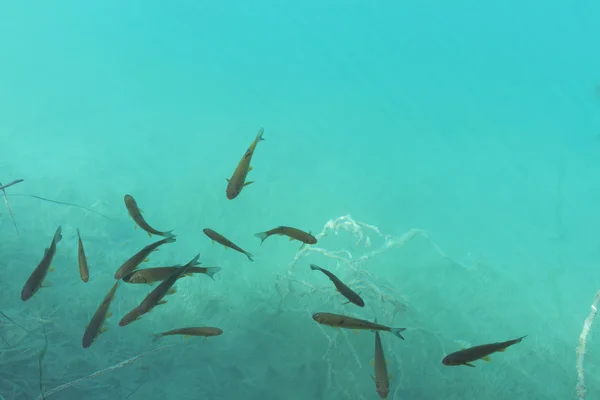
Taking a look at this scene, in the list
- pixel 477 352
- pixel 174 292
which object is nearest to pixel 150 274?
pixel 174 292

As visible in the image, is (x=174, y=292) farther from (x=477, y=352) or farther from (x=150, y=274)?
(x=477, y=352)

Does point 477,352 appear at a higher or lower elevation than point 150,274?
higher

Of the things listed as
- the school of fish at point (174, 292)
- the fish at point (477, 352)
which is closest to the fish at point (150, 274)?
the school of fish at point (174, 292)

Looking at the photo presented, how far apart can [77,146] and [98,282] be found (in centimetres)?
957

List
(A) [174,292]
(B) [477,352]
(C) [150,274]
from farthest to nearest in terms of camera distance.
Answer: (A) [174,292] → (C) [150,274] → (B) [477,352]

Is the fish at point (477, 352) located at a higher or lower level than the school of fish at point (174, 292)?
higher

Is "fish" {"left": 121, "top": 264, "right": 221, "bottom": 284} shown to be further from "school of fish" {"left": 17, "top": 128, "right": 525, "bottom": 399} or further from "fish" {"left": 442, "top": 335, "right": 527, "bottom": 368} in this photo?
"fish" {"left": 442, "top": 335, "right": 527, "bottom": 368}

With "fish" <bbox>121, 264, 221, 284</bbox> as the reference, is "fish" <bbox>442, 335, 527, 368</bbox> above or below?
above

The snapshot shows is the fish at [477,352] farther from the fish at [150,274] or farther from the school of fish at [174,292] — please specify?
the fish at [150,274]

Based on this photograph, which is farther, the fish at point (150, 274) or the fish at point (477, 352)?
the fish at point (150, 274)

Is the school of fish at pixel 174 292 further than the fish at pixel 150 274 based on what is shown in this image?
No

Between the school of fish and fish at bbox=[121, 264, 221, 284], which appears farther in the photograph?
fish at bbox=[121, 264, 221, 284]

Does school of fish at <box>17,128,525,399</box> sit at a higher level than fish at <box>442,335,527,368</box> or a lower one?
lower

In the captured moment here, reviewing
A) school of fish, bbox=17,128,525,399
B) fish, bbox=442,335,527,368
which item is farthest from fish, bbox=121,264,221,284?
fish, bbox=442,335,527,368
